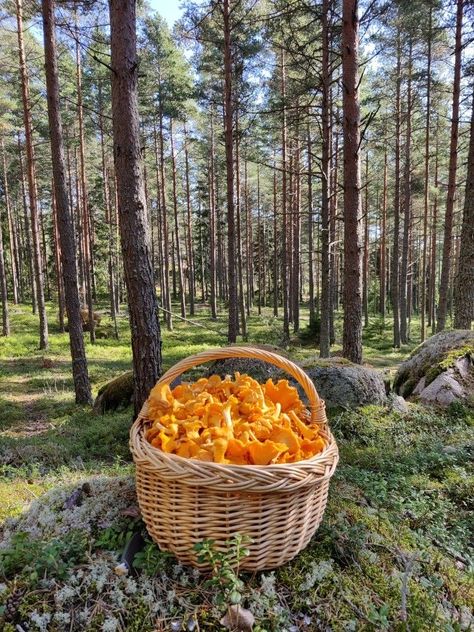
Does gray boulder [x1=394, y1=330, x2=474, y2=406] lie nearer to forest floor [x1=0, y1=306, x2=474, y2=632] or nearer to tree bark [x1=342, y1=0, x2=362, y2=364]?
tree bark [x1=342, y1=0, x2=362, y2=364]

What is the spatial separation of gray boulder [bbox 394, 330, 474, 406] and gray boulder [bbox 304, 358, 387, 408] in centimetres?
95

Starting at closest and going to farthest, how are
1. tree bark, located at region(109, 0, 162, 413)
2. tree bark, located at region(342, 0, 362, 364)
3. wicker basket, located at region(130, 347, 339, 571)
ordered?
1. wicker basket, located at region(130, 347, 339, 571)
2. tree bark, located at region(109, 0, 162, 413)
3. tree bark, located at region(342, 0, 362, 364)

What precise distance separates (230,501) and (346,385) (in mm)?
3895

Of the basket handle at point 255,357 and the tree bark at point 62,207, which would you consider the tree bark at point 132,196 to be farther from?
the tree bark at point 62,207

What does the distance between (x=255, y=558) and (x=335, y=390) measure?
3.67 m

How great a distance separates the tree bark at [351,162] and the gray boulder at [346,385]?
1.29 m

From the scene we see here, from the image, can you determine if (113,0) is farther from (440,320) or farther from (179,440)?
(440,320)

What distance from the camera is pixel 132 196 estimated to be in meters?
4.09

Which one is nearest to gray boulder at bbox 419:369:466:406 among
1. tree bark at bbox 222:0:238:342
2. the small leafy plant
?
the small leafy plant

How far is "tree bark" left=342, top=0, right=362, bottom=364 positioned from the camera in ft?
20.0

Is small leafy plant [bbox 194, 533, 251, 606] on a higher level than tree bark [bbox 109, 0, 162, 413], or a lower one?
lower

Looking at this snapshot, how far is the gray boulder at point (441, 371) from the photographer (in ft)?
18.6

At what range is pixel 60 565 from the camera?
187cm

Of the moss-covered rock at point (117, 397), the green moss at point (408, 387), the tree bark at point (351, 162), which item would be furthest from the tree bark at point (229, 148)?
the green moss at point (408, 387)
